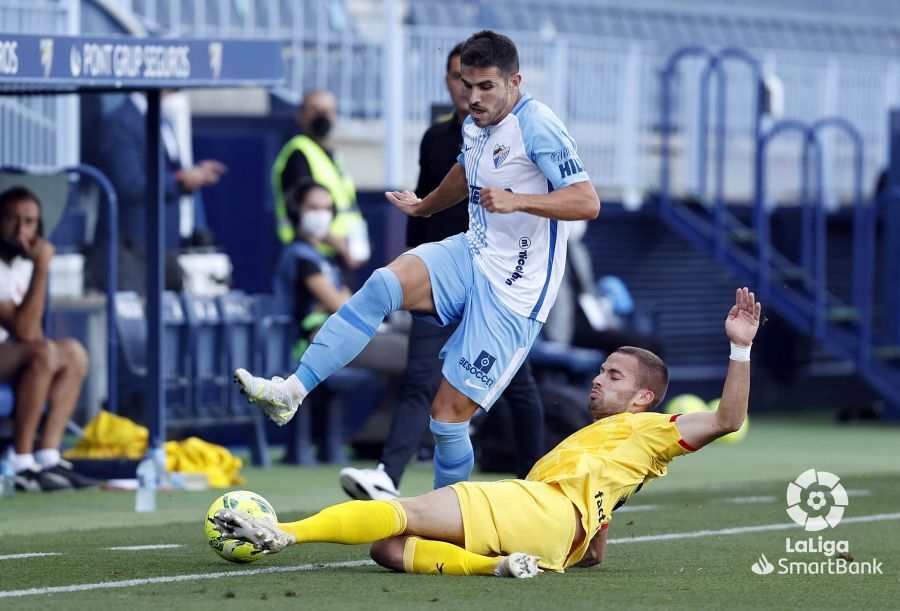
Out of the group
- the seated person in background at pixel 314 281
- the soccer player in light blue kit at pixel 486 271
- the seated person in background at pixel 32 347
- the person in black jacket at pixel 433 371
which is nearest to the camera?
the soccer player in light blue kit at pixel 486 271

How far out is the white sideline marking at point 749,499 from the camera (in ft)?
31.2

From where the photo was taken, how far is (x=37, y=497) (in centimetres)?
975

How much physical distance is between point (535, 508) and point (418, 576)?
17.5 inches

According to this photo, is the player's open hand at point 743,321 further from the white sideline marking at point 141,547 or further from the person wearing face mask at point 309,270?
the person wearing face mask at point 309,270

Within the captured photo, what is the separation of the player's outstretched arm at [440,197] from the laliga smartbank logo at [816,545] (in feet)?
5.76

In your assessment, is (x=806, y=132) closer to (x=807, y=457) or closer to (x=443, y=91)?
(x=443, y=91)

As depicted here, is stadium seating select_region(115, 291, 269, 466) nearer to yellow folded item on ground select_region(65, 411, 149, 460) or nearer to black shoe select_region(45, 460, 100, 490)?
yellow folded item on ground select_region(65, 411, 149, 460)

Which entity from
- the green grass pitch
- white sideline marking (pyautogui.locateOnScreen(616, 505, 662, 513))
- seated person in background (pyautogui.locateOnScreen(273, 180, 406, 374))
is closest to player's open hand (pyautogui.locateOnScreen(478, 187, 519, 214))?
the green grass pitch

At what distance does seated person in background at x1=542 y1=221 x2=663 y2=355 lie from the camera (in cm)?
1420

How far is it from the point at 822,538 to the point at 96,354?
20.5 feet

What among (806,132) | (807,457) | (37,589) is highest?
(806,132)

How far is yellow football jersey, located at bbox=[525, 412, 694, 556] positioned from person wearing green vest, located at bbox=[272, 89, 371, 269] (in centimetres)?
636

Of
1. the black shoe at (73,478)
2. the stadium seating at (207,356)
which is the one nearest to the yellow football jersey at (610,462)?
the black shoe at (73,478)

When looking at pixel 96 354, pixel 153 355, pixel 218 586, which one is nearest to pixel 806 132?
pixel 96 354
